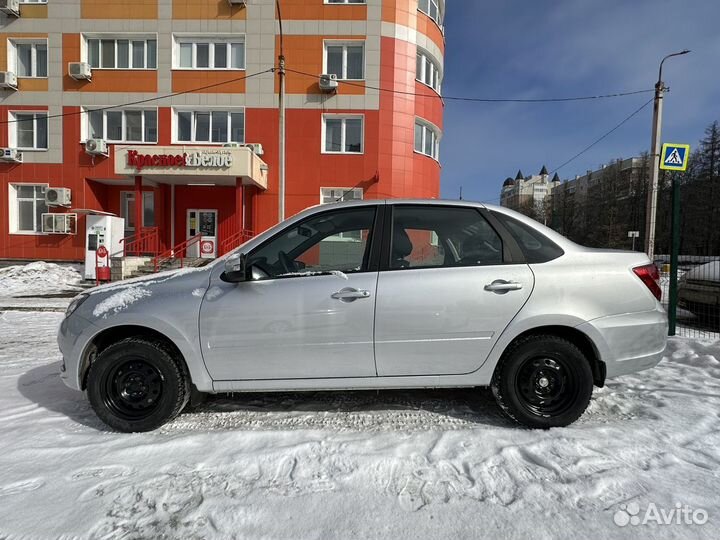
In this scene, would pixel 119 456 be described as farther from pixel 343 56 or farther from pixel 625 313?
pixel 343 56

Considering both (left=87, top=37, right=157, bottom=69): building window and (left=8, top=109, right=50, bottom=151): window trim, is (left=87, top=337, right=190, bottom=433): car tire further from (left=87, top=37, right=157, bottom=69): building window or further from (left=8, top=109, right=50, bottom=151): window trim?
(left=8, top=109, right=50, bottom=151): window trim

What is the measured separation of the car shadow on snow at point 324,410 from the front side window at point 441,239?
128 centimetres

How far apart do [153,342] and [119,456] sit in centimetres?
79

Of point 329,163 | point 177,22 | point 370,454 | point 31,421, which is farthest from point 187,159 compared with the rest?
point 370,454

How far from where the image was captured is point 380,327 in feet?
9.59

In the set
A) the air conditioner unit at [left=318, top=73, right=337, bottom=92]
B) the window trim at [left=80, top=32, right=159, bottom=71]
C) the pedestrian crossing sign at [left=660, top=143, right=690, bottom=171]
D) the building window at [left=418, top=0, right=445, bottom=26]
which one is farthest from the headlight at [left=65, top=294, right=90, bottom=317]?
the building window at [left=418, top=0, right=445, bottom=26]

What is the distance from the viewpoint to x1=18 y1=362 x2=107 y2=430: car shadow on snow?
329 centimetres

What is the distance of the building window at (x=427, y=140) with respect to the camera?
17453mm

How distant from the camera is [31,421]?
3.21m

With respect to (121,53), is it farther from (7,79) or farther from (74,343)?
(74,343)

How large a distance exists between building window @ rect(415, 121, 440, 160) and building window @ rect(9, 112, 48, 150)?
16.0 meters

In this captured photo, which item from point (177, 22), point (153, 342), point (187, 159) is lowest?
point (153, 342)

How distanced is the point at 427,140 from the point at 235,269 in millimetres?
16832

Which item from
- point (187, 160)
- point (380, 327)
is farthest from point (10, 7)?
point (380, 327)
